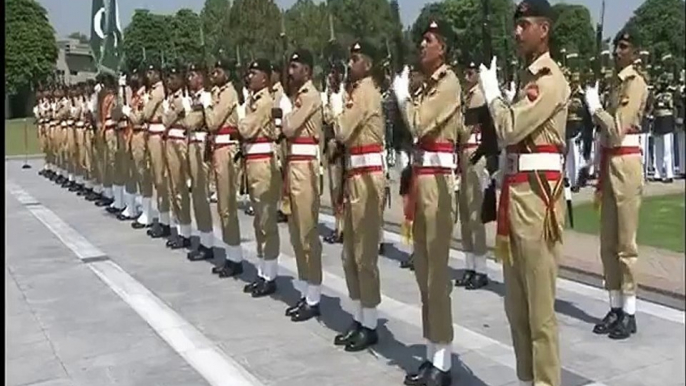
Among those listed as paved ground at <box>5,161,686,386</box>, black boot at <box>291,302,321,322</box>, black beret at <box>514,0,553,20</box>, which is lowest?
paved ground at <box>5,161,686,386</box>

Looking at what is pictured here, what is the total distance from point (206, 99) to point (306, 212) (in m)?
2.85

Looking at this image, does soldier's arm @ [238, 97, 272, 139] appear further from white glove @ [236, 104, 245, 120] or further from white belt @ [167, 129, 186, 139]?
white belt @ [167, 129, 186, 139]

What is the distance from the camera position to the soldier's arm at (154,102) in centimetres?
1102

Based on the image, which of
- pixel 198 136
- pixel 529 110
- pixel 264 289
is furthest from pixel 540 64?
pixel 198 136

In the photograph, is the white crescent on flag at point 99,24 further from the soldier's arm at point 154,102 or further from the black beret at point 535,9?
the black beret at point 535,9

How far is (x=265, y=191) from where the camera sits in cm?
764

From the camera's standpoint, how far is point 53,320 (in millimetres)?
7289

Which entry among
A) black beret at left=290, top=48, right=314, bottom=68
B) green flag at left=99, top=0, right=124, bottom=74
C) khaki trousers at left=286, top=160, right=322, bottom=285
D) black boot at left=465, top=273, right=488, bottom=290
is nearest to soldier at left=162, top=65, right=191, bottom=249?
black beret at left=290, top=48, right=314, bottom=68

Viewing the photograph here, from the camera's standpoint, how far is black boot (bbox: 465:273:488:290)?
771 cm

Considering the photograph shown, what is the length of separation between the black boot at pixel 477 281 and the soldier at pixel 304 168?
147cm

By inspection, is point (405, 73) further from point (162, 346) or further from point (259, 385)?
point (162, 346)

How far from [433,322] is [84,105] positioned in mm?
13459

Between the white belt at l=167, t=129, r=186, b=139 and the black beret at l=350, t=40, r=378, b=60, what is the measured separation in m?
4.60

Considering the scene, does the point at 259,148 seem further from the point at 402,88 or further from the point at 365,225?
the point at 402,88
